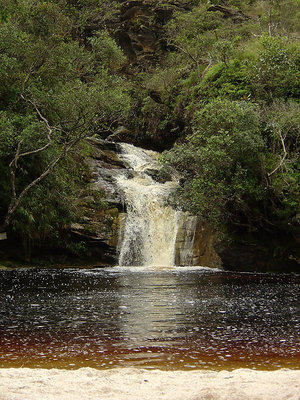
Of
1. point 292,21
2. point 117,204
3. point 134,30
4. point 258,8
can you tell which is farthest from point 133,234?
point 258,8

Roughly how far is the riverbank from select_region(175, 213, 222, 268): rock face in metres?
20.7

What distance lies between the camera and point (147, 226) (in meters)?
28.5

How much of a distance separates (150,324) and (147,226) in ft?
60.6

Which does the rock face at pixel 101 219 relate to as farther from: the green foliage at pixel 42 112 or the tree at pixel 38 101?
the tree at pixel 38 101

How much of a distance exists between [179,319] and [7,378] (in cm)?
603

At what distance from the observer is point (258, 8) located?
51594 millimetres

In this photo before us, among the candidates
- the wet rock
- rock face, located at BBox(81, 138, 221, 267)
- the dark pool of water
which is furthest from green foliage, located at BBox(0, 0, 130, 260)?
the wet rock

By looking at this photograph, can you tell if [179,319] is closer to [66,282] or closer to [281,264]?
[66,282]

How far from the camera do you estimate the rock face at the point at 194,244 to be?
2648cm

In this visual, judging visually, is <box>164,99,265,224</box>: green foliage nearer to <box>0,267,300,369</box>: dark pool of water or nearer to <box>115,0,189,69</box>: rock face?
<box>0,267,300,369</box>: dark pool of water

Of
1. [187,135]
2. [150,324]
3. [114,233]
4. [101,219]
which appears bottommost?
[150,324]

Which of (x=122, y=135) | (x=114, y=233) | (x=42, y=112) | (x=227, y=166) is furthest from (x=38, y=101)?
(x=122, y=135)

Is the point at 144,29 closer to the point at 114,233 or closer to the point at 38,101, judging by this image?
the point at 38,101

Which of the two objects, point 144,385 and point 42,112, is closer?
point 144,385
